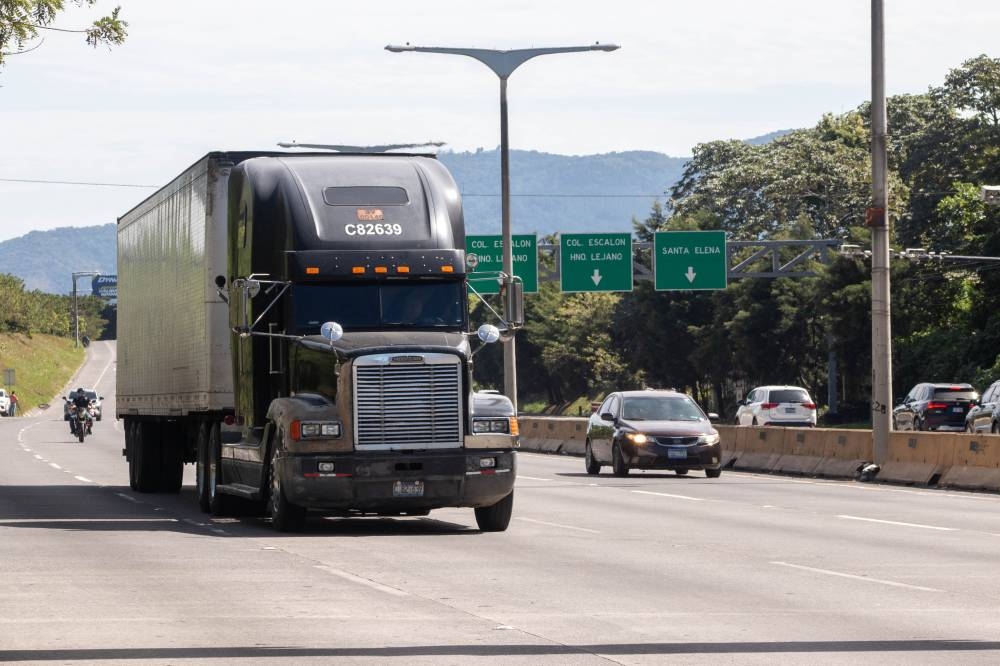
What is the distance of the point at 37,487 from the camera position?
30891mm

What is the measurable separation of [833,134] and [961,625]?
92452mm

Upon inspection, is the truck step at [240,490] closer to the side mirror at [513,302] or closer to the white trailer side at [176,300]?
the white trailer side at [176,300]

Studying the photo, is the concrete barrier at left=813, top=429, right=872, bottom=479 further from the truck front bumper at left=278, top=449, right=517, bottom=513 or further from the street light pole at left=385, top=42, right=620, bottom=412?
the truck front bumper at left=278, top=449, right=517, bottom=513

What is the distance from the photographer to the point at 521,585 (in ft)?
48.9

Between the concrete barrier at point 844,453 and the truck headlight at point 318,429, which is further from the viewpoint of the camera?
the concrete barrier at point 844,453

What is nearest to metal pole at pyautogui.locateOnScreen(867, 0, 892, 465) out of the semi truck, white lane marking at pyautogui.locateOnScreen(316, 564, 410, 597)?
the semi truck

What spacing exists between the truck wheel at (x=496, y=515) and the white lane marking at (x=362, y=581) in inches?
170

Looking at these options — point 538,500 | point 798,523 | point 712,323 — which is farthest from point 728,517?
point 712,323

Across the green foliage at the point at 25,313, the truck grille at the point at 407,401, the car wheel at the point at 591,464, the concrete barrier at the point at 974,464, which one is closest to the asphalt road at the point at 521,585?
the truck grille at the point at 407,401

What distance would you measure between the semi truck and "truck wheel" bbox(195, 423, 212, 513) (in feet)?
2.45

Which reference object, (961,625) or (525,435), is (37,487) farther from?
(525,435)

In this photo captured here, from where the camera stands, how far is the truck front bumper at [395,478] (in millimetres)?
19594

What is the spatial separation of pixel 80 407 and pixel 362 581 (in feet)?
151

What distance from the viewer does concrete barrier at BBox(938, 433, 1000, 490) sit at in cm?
2948
